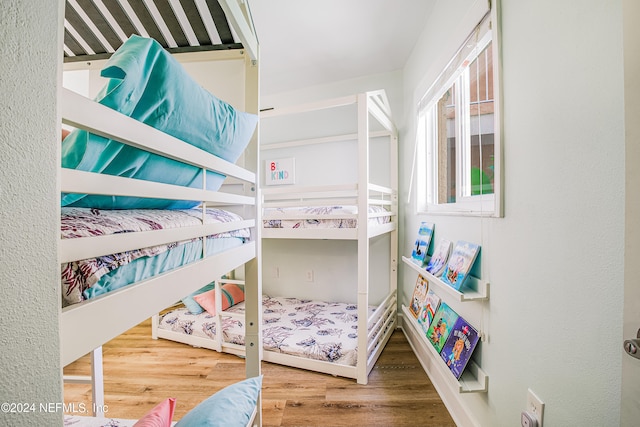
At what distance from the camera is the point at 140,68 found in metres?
0.54

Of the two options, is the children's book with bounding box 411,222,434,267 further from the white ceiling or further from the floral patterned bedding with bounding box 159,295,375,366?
the white ceiling

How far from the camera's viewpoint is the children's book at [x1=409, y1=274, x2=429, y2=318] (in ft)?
5.83

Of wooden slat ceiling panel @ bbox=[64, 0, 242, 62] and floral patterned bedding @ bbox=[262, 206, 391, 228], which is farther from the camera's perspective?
floral patterned bedding @ bbox=[262, 206, 391, 228]

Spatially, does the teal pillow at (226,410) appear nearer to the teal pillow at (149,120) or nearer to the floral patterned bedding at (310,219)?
the teal pillow at (149,120)

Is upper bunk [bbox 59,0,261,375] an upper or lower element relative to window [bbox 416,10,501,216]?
lower

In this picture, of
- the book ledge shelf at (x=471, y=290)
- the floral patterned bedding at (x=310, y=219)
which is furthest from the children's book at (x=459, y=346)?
the floral patterned bedding at (x=310, y=219)

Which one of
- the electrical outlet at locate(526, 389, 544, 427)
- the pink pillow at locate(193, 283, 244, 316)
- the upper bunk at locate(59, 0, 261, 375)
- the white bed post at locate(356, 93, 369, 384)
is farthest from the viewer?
the pink pillow at locate(193, 283, 244, 316)

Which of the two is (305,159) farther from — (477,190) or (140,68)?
(140,68)

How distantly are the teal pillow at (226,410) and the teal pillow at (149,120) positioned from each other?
0.61 m

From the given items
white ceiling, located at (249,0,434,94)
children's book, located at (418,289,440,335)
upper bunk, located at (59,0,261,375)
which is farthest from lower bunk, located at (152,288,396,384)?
white ceiling, located at (249,0,434,94)

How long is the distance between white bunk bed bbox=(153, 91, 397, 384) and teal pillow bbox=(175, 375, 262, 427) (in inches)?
37.9

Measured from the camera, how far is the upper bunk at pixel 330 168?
5.74 ft

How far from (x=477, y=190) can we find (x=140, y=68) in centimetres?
144

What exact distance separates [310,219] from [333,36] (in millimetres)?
1380
